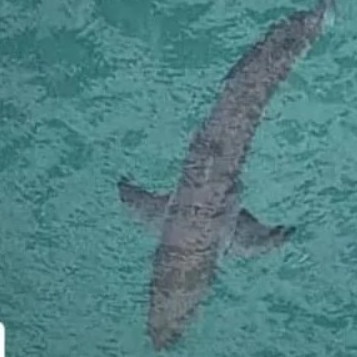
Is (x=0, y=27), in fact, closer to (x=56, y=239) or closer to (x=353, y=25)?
(x=56, y=239)

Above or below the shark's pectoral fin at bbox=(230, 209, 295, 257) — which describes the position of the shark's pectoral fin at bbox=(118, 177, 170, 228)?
above

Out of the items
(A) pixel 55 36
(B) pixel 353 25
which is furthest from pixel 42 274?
(B) pixel 353 25

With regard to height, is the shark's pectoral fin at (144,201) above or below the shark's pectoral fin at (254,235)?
above

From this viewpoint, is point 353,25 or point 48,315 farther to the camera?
point 48,315
